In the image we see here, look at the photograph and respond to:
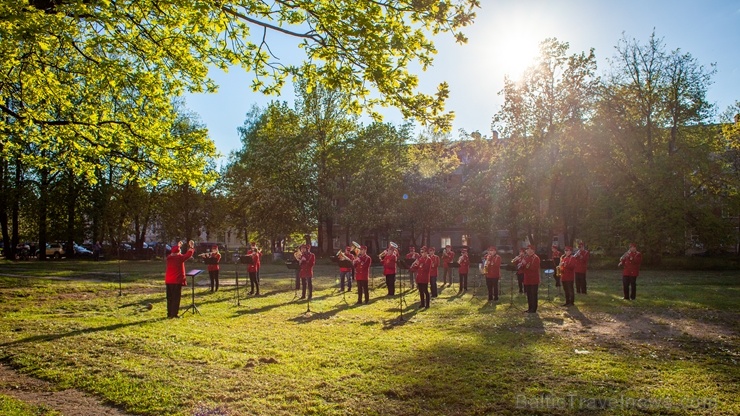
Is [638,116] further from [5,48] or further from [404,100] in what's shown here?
[5,48]

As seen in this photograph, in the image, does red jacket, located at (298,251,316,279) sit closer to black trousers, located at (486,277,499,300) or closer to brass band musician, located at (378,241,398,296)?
brass band musician, located at (378,241,398,296)

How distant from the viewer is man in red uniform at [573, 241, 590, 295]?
70.1 ft

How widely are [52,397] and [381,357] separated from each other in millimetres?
5288

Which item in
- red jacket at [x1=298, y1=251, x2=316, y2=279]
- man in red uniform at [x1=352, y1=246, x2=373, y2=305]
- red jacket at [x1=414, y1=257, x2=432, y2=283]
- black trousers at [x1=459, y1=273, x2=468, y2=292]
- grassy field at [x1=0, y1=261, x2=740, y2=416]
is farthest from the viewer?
black trousers at [x1=459, y1=273, x2=468, y2=292]

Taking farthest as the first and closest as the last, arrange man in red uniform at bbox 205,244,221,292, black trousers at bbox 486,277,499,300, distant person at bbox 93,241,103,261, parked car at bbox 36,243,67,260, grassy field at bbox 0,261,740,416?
parked car at bbox 36,243,67,260, distant person at bbox 93,241,103,261, man in red uniform at bbox 205,244,221,292, black trousers at bbox 486,277,499,300, grassy field at bbox 0,261,740,416

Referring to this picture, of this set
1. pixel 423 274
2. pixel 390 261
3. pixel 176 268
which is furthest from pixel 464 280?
pixel 176 268

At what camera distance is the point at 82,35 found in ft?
45.8

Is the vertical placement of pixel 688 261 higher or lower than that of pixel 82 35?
lower

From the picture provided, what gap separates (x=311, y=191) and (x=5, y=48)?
37724 millimetres

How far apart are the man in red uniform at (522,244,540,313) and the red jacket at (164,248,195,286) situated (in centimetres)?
1011

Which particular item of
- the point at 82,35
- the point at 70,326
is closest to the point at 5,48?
the point at 82,35

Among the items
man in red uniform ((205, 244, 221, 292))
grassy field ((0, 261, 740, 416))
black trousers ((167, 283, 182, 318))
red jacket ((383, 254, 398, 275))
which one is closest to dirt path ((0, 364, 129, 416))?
grassy field ((0, 261, 740, 416))

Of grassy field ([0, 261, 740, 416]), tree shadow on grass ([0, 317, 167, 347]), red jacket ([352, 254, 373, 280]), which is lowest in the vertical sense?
grassy field ([0, 261, 740, 416])

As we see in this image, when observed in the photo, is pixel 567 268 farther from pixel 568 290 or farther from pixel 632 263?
pixel 632 263
